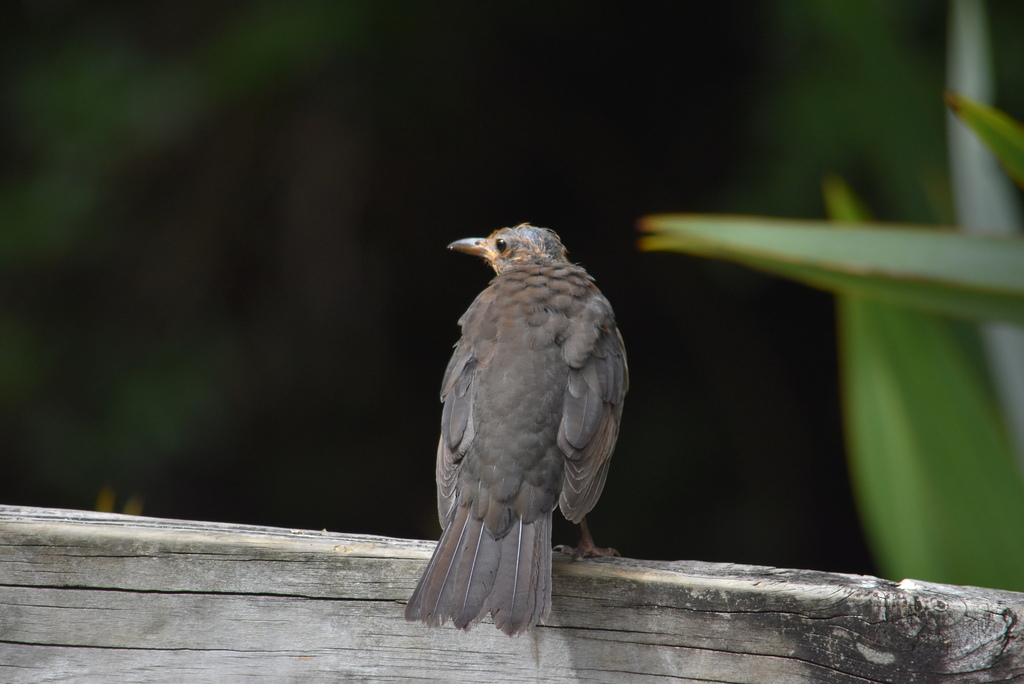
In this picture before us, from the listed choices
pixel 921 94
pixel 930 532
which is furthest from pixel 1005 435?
pixel 921 94

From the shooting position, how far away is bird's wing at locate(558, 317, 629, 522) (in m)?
2.55

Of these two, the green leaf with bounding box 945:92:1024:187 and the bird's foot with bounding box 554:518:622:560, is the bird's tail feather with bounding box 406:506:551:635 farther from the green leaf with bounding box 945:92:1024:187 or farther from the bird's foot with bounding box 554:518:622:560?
the green leaf with bounding box 945:92:1024:187

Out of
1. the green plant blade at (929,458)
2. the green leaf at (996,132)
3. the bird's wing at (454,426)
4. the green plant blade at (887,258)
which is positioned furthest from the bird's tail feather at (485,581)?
the green leaf at (996,132)

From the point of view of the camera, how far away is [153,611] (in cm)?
176

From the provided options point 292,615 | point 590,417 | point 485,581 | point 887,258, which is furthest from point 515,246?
point 292,615

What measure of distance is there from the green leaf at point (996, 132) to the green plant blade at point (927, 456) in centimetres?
46

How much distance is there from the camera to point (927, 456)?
310cm

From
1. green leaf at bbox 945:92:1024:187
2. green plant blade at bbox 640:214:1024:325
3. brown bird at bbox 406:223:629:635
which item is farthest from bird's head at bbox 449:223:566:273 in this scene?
green leaf at bbox 945:92:1024:187

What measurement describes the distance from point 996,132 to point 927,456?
38.6 inches

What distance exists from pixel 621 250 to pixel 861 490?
2.92 m

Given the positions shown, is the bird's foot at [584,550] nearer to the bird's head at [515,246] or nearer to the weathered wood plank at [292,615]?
the weathered wood plank at [292,615]

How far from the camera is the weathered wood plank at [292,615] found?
1.68m

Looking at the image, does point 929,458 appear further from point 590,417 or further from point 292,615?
point 292,615

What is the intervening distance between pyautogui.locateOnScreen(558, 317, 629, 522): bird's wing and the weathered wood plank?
0.71 metres
